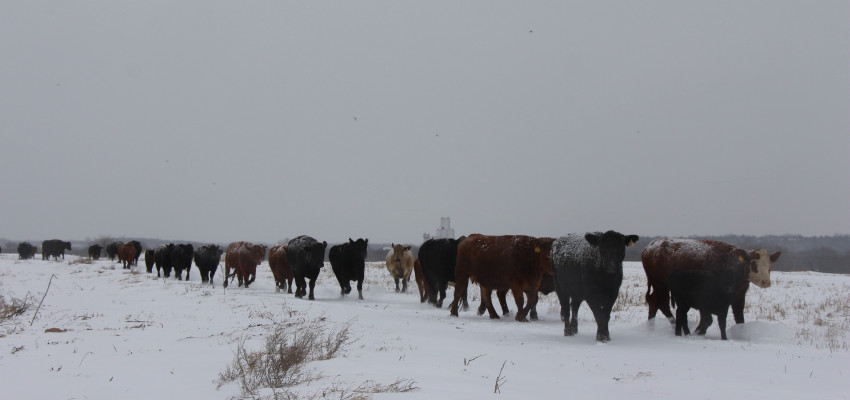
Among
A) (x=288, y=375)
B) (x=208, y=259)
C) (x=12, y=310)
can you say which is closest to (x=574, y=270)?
(x=288, y=375)

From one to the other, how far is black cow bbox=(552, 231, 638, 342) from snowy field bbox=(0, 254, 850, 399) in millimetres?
496

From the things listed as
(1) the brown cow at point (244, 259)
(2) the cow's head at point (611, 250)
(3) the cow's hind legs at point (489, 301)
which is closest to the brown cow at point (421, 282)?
(3) the cow's hind legs at point (489, 301)

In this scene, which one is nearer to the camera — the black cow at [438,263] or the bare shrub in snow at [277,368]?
the bare shrub in snow at [277,368]

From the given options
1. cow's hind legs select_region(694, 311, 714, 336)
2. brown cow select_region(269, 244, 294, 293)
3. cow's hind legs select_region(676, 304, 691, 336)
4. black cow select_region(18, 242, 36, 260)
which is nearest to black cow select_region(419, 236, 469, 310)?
brown cow select_region(269, 244, 294, 293)

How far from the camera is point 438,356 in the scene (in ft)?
23.8

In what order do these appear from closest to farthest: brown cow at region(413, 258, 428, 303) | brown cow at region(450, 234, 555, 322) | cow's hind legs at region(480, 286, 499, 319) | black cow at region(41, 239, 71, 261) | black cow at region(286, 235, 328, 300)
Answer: brown cow at region(450, 234, 555, 322), cow's hind legs at region(480, 286, 499, 319), brown cow at region(413, 258, 428, 303), black cow at region(286, 235, 328, 300), black cow at region(41, 239, 71, 261)

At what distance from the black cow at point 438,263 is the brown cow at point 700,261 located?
565 centimetres

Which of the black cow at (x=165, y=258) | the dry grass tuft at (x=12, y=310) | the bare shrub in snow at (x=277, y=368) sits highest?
the black cow at (x=165, y=258)

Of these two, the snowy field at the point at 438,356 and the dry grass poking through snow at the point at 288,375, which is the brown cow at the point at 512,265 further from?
the dry grass poking through snow at the point at 288,375

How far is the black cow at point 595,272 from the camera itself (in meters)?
9.36

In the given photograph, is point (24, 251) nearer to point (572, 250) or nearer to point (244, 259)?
point (244, 259)

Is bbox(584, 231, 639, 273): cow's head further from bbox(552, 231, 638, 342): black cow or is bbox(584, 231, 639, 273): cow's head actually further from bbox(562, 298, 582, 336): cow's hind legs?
bbox(562, 298, 582, 336): cow's hind legs

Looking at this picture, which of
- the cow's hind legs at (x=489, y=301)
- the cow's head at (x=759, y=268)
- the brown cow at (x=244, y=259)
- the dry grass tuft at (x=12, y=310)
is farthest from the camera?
the brown cow at (x=244, y=259)

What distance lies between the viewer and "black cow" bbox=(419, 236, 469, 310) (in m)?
15.5
